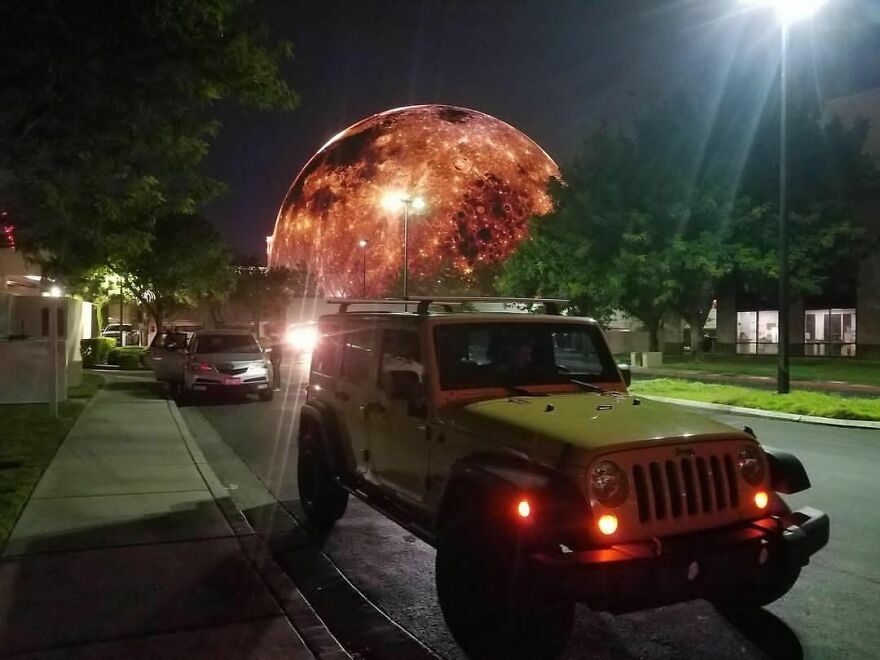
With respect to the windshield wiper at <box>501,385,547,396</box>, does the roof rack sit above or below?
above

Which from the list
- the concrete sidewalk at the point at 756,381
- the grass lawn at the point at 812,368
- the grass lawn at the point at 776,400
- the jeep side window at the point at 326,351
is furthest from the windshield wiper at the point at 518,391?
the grass lawn at the point at 812,368

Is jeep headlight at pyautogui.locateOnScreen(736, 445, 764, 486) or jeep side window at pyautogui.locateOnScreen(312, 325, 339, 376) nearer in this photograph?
jeep headlight at pyautogui.locateOnScreen(736, 445, 764, 486)

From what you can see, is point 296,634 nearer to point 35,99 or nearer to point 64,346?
point 35,99

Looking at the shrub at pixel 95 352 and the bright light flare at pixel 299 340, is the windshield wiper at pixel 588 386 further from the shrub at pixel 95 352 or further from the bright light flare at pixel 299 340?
the bright light flare at pixel 299 340

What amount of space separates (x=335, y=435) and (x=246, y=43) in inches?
196

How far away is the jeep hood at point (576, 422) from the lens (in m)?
4.22

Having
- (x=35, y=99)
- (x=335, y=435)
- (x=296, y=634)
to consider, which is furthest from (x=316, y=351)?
(x=35, y=99)

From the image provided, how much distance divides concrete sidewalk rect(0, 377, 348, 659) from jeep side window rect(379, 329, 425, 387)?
166cm

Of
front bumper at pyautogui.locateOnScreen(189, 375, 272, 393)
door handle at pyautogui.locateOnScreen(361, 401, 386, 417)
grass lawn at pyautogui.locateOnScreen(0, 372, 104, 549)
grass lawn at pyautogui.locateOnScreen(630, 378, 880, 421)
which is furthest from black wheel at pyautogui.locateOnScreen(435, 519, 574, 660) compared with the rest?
front bumper at pyautogui.locateOnScreen(189, 375, 272, 393)

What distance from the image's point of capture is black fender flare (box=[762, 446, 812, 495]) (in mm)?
4609

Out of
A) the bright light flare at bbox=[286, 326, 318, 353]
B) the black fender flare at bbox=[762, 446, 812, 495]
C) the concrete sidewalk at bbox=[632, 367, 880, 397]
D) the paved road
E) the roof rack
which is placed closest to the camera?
the black fender flare at bbox=[762, 446, 812, 495]

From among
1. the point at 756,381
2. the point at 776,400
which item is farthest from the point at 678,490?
the point at 756,381

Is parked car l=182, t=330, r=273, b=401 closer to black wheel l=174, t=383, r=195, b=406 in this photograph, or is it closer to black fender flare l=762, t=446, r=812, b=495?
black wheel l=174, t=383, r=195, b=406

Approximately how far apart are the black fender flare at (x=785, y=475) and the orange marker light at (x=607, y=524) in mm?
1176
